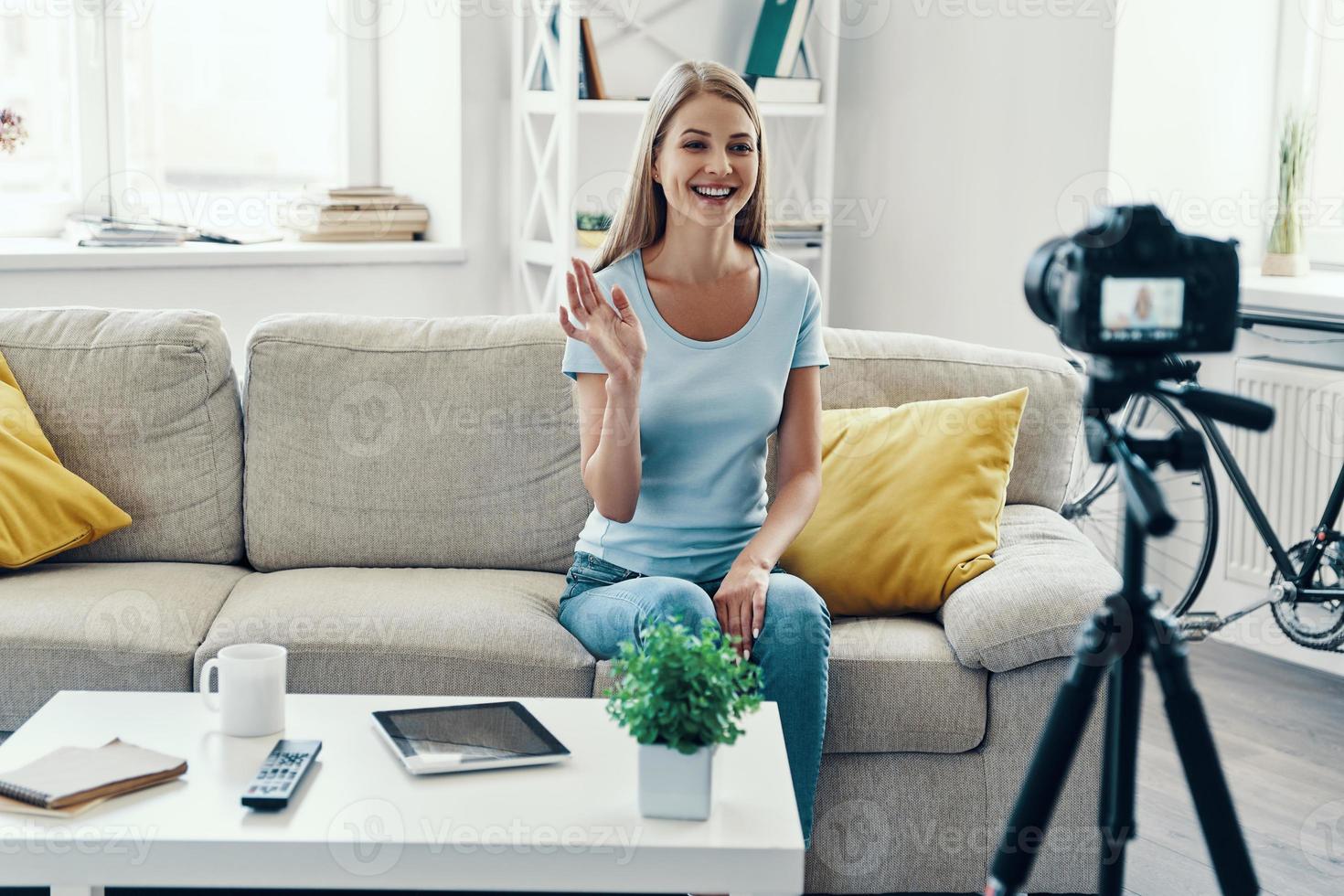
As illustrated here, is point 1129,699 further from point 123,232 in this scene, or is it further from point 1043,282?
point 123,232

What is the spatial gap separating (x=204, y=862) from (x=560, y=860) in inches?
12.8

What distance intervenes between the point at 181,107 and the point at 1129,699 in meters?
3.05

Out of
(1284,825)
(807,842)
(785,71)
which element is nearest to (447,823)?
(807,842)

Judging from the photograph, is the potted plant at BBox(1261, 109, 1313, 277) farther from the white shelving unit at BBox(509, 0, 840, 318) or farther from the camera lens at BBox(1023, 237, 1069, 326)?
the camera lens at BBox(1023, 237, 1069, 326)

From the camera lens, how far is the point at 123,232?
3250 mm

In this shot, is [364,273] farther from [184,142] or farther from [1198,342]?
[1198,342]

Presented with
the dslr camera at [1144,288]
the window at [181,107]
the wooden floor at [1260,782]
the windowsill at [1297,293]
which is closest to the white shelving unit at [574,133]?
the window at [181,107]

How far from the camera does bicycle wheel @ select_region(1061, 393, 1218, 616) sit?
9.96ft

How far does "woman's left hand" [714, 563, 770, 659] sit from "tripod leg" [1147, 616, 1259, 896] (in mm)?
709

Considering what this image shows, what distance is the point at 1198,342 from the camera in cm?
119

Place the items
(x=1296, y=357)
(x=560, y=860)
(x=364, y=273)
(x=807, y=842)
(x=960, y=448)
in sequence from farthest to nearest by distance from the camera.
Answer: (x=364, y=273)
(x=1296, y=357)
(x=960, y=448)
(x=807, y=842)
(x=560, y=860)

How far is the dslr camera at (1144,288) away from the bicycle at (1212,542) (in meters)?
1.33

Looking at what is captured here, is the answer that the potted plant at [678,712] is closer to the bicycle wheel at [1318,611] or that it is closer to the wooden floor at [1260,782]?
the wooden floor at [1260,782]

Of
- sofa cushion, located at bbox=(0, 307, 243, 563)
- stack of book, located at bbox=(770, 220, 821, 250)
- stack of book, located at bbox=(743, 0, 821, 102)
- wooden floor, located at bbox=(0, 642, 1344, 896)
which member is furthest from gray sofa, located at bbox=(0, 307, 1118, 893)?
stack of book, located at bbox=(743, 0, 821, 102)
